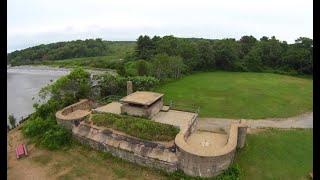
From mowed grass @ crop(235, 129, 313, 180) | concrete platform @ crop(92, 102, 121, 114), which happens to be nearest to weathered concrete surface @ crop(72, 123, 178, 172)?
concrete platform @ crop(92, 102, 121, 114)

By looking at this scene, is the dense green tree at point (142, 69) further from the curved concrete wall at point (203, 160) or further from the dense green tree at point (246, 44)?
the dense green tree at point (246, 44)

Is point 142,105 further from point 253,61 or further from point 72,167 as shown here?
point 253,61

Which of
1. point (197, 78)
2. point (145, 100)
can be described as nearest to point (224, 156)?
point (145, 100)

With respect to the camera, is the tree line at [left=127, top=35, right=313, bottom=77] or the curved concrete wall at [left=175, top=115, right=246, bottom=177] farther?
the tree line at [left=127, top=35, right=313, bottom=77]

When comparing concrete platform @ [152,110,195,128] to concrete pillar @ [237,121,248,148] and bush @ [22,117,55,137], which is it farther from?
bush @ [22,117,55,137]

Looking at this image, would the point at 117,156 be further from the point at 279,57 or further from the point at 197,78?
the point at 279,57

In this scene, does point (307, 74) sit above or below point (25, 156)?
above
